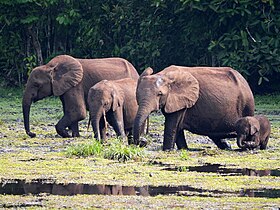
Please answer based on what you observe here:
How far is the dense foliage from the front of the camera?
2475 cm

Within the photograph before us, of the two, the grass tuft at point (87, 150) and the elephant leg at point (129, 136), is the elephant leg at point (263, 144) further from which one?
the grass tuft at point (87, 150)

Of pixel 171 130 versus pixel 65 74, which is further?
pixel 65 74

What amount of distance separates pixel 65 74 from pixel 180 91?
3560mm

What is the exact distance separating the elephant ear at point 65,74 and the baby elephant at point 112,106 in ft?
4.75

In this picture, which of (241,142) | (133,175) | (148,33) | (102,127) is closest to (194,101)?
(241,142)

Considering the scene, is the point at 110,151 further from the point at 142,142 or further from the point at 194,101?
the point at 194,101

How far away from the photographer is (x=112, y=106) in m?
16.2

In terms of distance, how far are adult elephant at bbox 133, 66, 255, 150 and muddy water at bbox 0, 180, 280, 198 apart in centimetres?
334

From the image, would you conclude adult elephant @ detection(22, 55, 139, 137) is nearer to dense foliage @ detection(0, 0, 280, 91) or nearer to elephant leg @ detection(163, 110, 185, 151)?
elephant leg @ detection(163, 110, 185, 151)

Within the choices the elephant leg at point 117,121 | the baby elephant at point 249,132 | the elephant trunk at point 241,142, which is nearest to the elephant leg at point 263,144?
the baby elephant at point 249,132

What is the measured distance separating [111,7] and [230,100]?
13.5 metres

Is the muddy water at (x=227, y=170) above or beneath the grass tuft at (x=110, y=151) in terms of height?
above

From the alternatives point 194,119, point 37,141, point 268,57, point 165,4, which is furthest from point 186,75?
point 165,4

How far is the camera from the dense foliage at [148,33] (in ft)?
81.2
